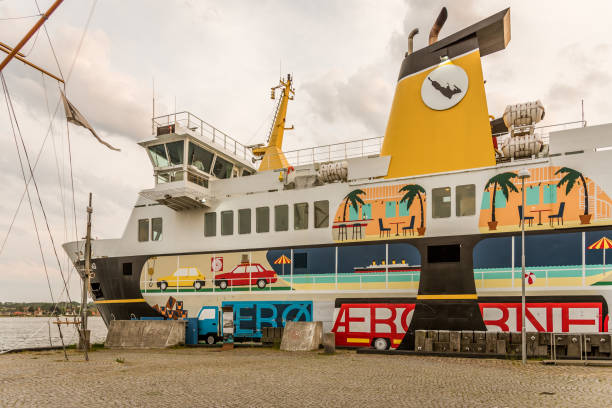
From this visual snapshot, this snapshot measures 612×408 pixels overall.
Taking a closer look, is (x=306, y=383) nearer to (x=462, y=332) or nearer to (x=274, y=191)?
(x=462, y=332)

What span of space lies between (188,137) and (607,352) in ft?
66.9

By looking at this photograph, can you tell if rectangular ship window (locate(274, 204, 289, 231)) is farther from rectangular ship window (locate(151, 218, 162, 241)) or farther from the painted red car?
rectangular ship window (locate(151, 218, 162, 241))

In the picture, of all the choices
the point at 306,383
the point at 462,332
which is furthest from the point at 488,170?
the point at 306,383

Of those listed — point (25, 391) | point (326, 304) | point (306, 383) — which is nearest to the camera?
point (25, 391)

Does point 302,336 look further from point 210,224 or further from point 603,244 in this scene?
point 603,244

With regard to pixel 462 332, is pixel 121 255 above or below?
above

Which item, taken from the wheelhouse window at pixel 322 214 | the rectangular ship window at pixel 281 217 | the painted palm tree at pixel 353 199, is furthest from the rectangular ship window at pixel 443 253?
the rectangular ship window at pixel 281 217

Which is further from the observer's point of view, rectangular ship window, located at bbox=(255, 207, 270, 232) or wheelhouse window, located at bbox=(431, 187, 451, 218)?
rectangular ship window, located at bbox=(255, 207, 270, 232)

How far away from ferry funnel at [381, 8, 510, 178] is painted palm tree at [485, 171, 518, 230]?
85 centimetres

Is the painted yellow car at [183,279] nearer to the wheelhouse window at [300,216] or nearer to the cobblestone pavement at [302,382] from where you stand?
the wheelhouse window at [300,216]

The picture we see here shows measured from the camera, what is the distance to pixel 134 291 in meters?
26.4

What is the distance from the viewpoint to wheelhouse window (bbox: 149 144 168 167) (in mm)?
26906

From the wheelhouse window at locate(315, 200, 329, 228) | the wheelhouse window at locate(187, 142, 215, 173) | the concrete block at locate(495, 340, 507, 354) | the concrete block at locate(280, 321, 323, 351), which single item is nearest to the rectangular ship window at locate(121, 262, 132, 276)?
the wheelhouse window at locate(187, 142, 215, 173)

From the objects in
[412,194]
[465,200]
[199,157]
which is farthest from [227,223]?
[465,200]
